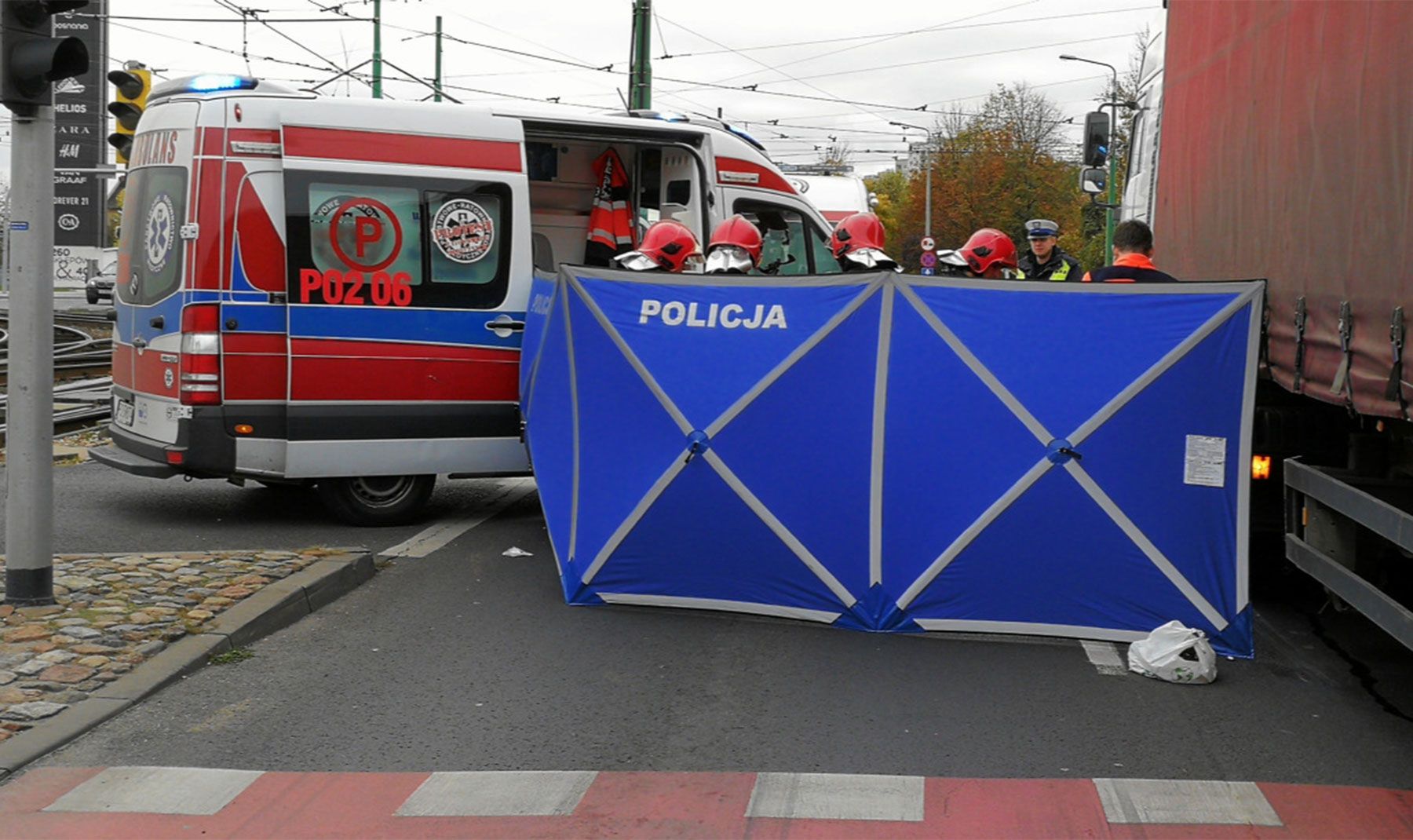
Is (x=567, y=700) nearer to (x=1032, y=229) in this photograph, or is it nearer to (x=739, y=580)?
(x=739, y=580)

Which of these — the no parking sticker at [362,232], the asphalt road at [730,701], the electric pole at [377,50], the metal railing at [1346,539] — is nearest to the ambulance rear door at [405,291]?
the no parking sticker at [362,232]

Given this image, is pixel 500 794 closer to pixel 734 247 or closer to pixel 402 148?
pixel 734 247

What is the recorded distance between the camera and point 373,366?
998 cm

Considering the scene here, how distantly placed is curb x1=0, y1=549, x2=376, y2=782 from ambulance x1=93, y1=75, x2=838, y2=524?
1.07 meters

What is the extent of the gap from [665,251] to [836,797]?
4920 mm

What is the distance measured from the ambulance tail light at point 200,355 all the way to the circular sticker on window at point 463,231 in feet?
4.62

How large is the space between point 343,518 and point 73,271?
2860 inches

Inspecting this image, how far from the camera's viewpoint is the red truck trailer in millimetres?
5453

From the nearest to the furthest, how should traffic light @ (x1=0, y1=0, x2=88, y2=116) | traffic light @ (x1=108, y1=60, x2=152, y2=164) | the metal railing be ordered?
the metal railing → traffic light @ (x1=0, y1=0, x2=88, y2=116) → traffic light @ (x1=108, y1=60, x2=152, y2=164)

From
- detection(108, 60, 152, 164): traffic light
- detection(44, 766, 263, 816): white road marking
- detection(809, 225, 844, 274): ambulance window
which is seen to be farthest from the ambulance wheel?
detection(108, 60, 152, 164): traffic light

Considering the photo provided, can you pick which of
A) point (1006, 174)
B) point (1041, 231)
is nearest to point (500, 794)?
point (1041, 231)

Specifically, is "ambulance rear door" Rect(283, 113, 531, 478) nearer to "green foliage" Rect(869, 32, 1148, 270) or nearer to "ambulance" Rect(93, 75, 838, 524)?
"ambulance" Rect(93, 75, 838, 524)

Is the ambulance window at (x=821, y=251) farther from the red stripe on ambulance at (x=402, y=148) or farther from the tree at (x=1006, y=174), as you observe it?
the tree at (x=1006, y=174)

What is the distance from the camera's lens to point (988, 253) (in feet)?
34.0
